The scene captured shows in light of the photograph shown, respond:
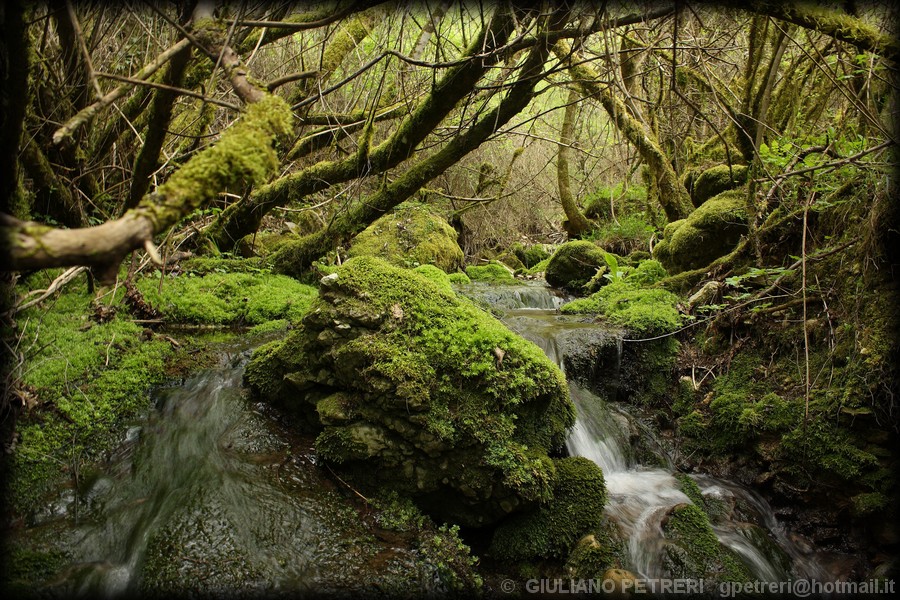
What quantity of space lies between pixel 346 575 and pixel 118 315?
3.72 m

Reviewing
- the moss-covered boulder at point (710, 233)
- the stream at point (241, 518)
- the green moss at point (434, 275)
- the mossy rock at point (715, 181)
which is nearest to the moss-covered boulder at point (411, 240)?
the green moss at point (434, 275)

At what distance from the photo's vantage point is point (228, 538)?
2.84 m

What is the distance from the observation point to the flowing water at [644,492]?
3.65 meters

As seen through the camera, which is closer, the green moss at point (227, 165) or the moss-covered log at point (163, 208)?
the moss-covered log at point (163, 208)

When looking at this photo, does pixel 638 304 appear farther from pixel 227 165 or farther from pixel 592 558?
pixel 227 165

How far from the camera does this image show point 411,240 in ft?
31.6

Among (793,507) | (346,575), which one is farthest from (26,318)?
(793,507)

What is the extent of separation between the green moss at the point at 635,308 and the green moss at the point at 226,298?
13.5 feet

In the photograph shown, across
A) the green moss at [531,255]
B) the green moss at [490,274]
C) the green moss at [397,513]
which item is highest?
the green moss at [531,255]

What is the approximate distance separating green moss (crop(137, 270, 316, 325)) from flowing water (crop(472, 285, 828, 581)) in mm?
3112

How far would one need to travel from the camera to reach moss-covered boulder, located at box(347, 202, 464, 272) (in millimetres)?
9018

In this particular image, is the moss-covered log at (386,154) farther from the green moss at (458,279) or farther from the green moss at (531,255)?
the green moss at (531,255)

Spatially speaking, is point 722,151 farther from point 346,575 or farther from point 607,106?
point 346,575

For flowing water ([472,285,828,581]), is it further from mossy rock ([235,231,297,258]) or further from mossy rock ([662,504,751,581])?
mossy rock ([235,231,297,258])
